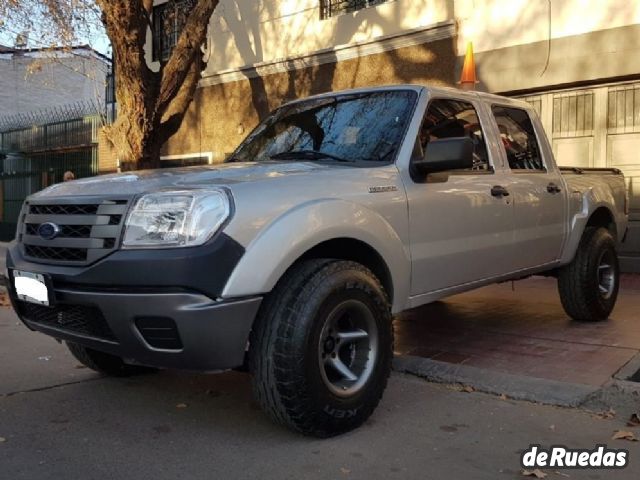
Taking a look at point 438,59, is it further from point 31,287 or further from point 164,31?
point 31,287

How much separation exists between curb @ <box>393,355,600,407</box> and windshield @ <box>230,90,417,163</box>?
1.64 metres

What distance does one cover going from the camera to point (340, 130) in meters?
4.59

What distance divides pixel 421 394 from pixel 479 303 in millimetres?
3383

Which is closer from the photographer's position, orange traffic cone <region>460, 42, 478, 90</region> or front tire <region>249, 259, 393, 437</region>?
front tire <region>249, 259, 393, 437</region>

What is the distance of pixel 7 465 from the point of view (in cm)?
330

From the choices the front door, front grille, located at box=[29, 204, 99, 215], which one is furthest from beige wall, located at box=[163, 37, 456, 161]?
front grille, located at box=[29, 204, 99, 215]

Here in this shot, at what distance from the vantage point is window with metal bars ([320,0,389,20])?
12609mm

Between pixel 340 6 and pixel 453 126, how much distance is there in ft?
29.8

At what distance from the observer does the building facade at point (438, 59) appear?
31.6ft

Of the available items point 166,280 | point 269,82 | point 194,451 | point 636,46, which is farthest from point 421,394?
point 269,82

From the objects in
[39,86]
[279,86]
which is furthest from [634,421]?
[39,86]

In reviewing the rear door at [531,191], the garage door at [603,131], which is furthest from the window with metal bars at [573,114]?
the rear door at [531,191]

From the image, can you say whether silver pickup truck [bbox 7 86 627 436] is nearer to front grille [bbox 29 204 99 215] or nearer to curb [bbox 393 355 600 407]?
front grille [bbox 29 204 99 215]

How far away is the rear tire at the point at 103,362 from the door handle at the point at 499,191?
2852 millimetres
